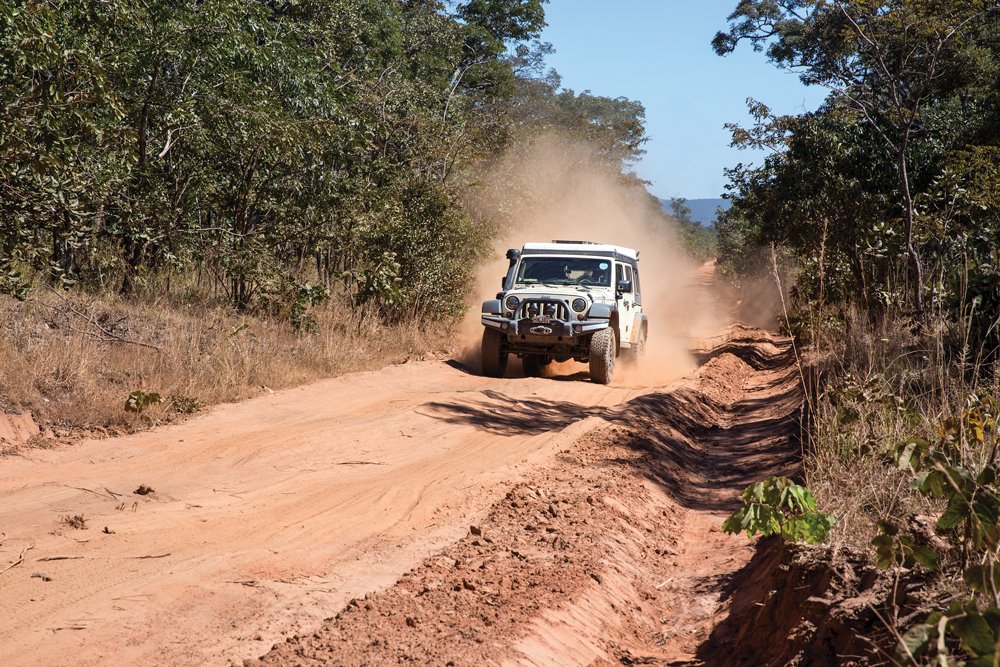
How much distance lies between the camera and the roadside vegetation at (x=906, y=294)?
333cm

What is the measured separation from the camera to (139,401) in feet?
28.3

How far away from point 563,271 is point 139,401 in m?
7.68

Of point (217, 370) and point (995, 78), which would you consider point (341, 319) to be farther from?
point (995, 78)

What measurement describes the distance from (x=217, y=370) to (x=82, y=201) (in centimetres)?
264

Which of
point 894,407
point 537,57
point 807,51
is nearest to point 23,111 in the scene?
point 894,407

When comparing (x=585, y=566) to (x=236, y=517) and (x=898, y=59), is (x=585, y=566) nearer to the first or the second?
(x=236, y=517)

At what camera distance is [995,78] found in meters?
16.5

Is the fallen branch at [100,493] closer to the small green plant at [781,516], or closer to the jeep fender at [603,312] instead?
the small green plant at [781,516]

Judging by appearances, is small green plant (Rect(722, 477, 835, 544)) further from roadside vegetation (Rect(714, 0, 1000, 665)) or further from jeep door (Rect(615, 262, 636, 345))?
jeep door (Rect(615, 262, 636, 345))

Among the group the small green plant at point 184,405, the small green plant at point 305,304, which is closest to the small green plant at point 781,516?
the small green plant at point 184,405

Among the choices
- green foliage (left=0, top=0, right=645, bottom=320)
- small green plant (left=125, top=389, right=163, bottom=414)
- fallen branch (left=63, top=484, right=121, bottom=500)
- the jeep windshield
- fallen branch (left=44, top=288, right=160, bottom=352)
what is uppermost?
green foliage (left=0, top=0, right=645, bottom=320)

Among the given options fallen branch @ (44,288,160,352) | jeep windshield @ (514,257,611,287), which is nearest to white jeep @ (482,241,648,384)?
jeep windshield @ (514,257,611,287)

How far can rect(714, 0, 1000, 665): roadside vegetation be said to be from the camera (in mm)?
3334

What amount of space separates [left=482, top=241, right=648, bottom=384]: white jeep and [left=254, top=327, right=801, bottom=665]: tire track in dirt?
2.73 metres
